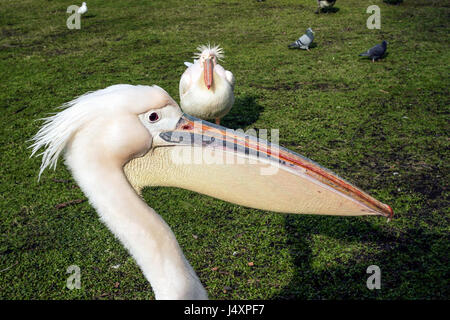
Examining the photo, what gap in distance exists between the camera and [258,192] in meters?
1.76

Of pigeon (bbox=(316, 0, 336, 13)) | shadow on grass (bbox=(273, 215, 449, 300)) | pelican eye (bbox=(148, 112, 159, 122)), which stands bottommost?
shadow on grass (bbox=(273, 215, 449, 300))

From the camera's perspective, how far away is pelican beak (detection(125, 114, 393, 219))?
1.69 meters

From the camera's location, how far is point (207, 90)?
14.0 feet

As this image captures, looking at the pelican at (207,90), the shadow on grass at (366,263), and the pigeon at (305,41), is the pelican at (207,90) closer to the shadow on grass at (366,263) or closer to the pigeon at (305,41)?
the shadow on grass at (366,263)

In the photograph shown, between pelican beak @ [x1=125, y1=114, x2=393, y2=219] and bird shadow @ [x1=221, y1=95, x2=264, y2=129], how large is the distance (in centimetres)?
306

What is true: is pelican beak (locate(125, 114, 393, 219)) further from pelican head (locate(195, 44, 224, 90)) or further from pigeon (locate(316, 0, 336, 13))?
pigeon (locate(316, 0, 336, 13))

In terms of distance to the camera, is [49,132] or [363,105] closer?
[49,132]

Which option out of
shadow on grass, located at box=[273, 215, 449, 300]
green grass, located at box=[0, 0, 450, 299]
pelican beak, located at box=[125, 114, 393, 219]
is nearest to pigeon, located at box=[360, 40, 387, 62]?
green grass, located at box=[0, 0, 450, 299]

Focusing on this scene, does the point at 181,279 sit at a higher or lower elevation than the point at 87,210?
higher

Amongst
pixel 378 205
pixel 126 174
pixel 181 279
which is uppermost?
pixel 126 174

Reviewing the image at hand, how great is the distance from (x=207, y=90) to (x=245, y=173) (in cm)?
268
